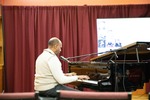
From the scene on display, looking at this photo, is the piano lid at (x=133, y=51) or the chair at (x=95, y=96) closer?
the chair at (x=95, y=96)

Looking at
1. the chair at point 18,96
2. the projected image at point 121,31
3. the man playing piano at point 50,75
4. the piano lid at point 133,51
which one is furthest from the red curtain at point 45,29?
the chair at point 18,96

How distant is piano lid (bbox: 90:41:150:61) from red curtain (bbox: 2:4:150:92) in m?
2.00

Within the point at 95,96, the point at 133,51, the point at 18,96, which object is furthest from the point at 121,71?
the point at 18,96

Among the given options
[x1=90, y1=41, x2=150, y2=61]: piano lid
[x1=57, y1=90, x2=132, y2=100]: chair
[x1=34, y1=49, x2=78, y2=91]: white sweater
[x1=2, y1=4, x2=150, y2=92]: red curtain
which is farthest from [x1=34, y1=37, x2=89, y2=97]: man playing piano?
[x1=2, y1=4, x2=150, y2=92]: red curtain

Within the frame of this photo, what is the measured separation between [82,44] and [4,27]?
69.9 inches

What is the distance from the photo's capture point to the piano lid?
3.17 meters

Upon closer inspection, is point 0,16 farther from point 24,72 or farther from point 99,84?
point 99,84

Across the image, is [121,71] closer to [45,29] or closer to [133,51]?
[133,51]

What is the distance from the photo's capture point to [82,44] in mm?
5738

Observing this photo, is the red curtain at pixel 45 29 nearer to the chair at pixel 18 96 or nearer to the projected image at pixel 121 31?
the projected image at pixel 121 31

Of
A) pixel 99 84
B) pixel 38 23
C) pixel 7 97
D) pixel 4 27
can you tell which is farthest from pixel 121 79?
pixel 4 27

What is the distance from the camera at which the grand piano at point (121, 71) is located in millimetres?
3246

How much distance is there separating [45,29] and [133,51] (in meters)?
2.66

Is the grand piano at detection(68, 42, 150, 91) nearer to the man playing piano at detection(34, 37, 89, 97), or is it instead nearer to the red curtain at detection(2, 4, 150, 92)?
the man playing piano at detection(34, 37, 89, 97)
